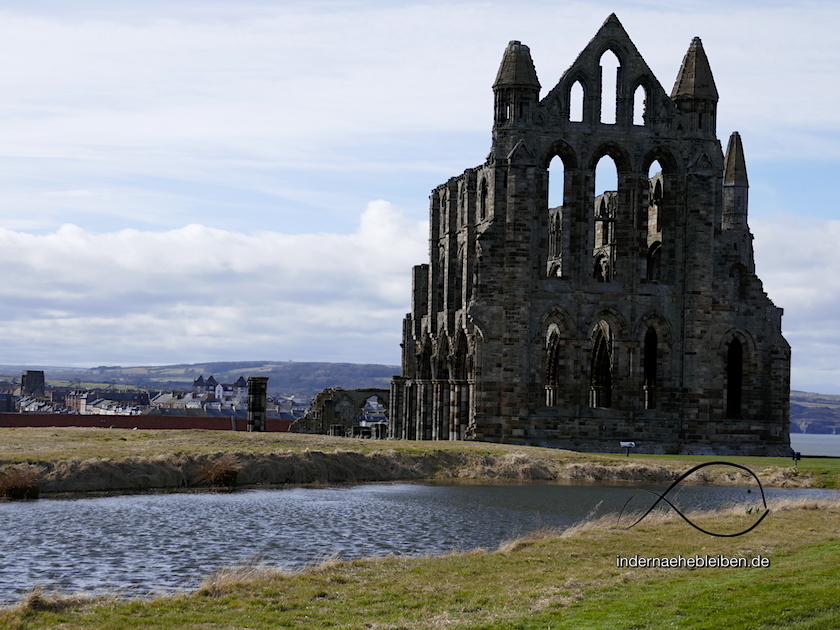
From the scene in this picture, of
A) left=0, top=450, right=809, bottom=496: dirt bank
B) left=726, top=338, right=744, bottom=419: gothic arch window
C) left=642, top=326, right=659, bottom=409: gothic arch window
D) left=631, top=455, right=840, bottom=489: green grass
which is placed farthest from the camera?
left=726, top=338, right=744, bottom=419: gothic arch window

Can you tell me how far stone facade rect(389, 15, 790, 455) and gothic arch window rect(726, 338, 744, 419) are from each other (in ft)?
0.41

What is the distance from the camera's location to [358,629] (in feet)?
56.6

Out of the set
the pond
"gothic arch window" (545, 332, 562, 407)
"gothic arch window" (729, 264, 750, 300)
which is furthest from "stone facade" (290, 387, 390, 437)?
the pond

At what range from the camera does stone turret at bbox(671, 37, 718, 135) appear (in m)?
65.8

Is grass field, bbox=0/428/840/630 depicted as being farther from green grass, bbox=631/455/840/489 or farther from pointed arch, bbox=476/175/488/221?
pointed arch, bbox=476/175/488/221

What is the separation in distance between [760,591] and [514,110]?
47508mm

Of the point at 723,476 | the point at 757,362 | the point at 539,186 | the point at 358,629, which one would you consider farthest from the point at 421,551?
the point at 757,362

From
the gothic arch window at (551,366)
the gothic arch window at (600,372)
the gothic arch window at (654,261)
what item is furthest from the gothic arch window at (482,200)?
the gothic arch window at (654,261)

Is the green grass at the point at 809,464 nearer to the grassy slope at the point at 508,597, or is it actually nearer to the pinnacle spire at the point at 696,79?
the pinnacle spire at the point at 696,79

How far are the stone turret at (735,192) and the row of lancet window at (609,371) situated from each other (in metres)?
10.4

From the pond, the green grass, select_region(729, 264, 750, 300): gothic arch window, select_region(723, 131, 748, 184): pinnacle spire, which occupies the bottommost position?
the pond

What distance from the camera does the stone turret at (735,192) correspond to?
74.4 meters

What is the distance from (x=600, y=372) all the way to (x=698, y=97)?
16777 mm

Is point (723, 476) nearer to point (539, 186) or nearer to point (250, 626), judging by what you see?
point (539, 186)
